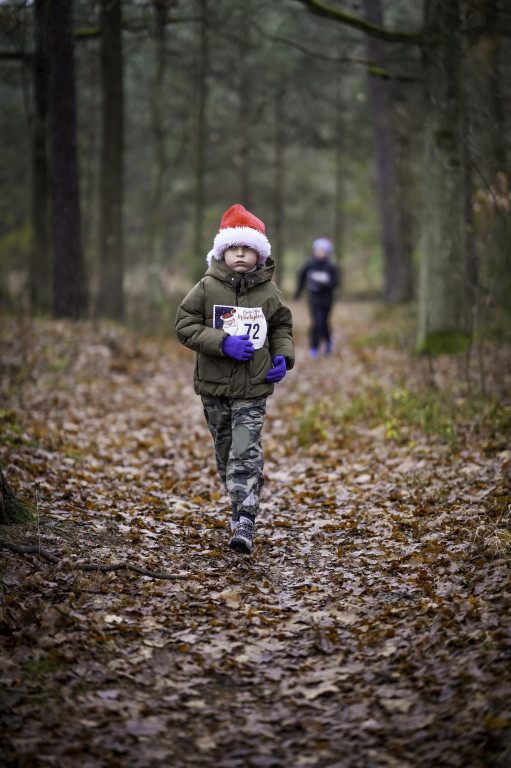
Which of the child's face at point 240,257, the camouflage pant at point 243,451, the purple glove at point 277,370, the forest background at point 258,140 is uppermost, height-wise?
the forest background at point 258,140

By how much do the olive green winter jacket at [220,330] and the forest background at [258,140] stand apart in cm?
357

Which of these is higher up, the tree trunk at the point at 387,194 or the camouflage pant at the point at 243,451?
the tree trunk at the point at 387,194

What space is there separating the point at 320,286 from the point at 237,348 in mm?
9297

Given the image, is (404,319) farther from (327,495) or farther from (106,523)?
(106,523)

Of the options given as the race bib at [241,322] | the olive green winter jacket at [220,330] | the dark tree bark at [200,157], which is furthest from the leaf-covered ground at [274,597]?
the dark tree bark at [200,157]

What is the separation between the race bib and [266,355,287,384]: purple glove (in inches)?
6.7

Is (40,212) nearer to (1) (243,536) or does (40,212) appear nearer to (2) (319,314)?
(2) (319,314)

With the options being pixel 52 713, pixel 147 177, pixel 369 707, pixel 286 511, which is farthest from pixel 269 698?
pixel 147 177

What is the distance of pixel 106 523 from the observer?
209 inches

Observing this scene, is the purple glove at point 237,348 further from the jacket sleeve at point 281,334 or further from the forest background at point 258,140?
the forest background at point 258,140

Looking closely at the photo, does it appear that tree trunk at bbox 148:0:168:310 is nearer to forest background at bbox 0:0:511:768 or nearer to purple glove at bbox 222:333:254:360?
forest background at bbox 0:0:511:768

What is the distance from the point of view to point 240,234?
4.88 meters

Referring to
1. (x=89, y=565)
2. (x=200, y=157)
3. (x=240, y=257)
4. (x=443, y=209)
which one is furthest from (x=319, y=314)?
(x=89, y=565)

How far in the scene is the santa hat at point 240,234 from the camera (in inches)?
192
